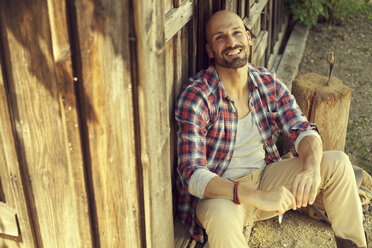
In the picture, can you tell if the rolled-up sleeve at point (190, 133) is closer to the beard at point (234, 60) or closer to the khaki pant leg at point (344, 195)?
the beard at point (234, 60)

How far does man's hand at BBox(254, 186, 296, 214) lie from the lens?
2.71 metres

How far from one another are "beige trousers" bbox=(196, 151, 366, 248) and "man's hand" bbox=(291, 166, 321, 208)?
0.21 meters

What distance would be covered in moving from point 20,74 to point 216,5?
1748mm

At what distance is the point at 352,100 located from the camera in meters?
5.77

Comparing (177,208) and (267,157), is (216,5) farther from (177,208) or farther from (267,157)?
(177,208)

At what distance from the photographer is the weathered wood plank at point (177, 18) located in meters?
2.58

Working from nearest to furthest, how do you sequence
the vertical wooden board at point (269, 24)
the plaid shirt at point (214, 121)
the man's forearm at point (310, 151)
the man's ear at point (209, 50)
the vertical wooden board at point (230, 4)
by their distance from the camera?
the plaid shirt at point (214, 121)
the man's forearm at point (310, 151)
the man's ear at point (209, 50)
the vertical wooden board at point (230, 4)
the vertical wooden board at point (269, 24)

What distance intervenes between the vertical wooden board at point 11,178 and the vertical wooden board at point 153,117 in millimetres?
577

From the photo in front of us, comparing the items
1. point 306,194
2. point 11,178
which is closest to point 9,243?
point 11,178

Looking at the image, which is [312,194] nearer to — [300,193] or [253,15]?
[300,193]

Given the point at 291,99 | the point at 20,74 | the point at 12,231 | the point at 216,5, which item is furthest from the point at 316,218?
the point at 20,74

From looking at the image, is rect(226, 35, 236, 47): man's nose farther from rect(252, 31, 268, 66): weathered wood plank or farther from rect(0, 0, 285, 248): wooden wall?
rect(252, 31, 268, 66): weathered wood plank

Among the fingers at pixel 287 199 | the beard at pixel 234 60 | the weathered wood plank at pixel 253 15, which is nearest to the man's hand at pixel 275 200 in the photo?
the fingers at pixel 287 199

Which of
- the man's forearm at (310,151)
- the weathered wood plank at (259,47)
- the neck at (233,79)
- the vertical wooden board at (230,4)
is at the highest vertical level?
the vertical wooden board at (230,4)
